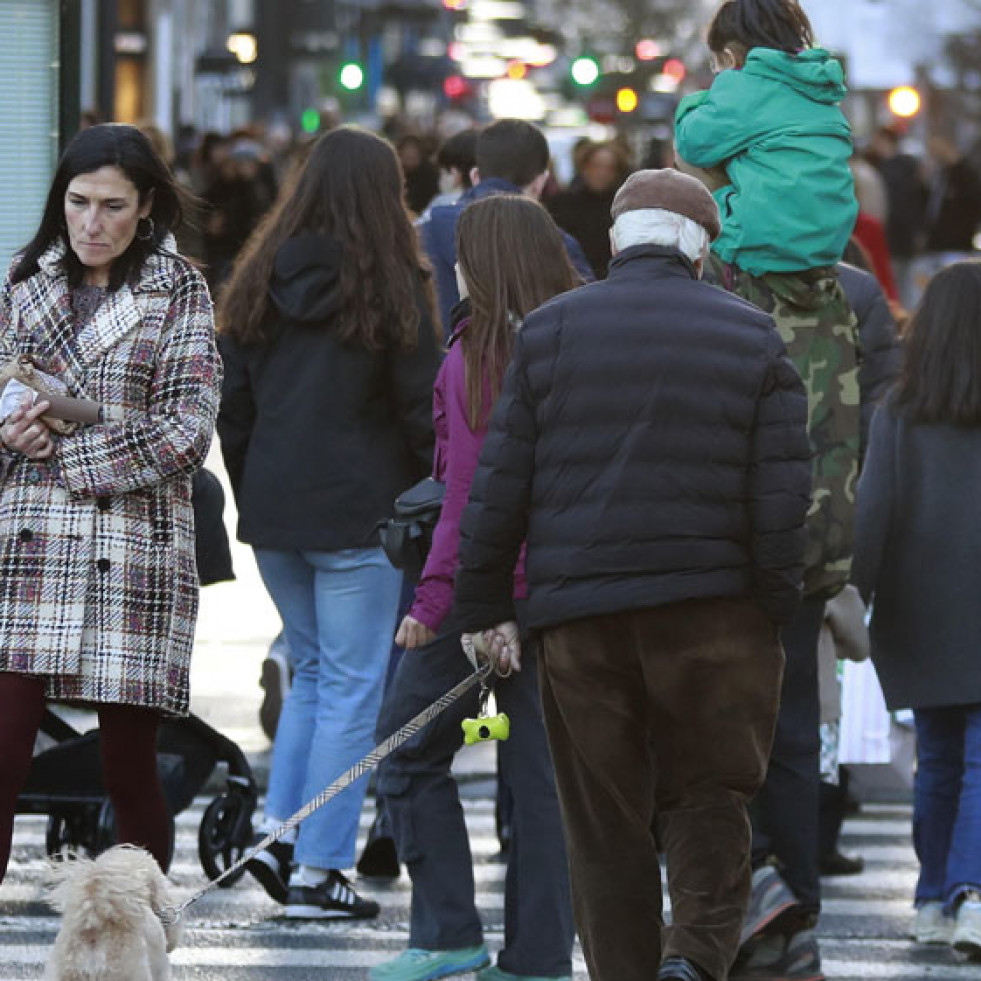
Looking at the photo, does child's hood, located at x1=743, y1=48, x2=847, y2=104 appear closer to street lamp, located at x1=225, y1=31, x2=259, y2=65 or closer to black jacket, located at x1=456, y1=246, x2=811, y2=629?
black jacket, located at x1=456, y1=246, x2=811, y2=629

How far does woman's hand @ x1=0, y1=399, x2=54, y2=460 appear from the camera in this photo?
592cm

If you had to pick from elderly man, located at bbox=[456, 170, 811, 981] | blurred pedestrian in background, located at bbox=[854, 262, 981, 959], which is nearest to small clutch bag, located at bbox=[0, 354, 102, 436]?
elderly man, located at bbox=[456, 170, 811, 981]

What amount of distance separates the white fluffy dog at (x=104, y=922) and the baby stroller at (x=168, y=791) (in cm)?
247

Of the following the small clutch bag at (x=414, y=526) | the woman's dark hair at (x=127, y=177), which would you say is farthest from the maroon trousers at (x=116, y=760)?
the woman's dark hair at (x=127, y=177)

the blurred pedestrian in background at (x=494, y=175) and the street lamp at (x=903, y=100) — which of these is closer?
the blurred pedestrian in background at (x=494, y=175)

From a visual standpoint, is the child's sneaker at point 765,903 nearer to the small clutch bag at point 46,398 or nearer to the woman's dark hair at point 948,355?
the woman's dark hair at point 948,355

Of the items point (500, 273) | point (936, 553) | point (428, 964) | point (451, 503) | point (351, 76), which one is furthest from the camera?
point (351, 76)

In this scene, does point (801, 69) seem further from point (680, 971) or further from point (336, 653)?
point (680, 971)

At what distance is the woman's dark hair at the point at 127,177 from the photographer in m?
6.11

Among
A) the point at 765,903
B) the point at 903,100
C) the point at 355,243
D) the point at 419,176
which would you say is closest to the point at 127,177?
the point at 355,243

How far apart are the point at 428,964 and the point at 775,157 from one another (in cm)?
224

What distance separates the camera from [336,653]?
7.38m

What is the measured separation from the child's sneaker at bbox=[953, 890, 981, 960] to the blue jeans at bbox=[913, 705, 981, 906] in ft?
0.41

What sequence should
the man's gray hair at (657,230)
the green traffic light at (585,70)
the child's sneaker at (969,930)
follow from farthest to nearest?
1. the green traffic light at (585,70)
2. the child's sneaker at (969,930)
3. the man's gray hair at (657,230)
